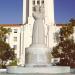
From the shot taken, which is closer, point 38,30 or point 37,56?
point 37,56

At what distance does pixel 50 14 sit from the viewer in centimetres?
11069

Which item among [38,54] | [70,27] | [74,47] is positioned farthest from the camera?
[70,27]

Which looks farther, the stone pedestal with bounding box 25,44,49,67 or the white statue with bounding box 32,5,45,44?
the white statue with bounding box 32,5,45,44

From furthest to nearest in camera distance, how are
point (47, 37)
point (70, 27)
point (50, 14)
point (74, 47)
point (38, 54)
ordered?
point (50, 14) → point (47, 37) → point (70, 27) → point (74, 47) → point (38, 54)

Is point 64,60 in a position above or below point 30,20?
below

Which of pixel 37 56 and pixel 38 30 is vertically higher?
pixel 38 30

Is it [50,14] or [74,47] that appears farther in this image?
[50,14]

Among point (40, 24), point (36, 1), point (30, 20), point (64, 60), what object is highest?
point (36, 1)

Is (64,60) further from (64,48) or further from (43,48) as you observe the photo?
(43,48)

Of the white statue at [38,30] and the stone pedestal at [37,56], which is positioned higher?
the white statue at [38,30]

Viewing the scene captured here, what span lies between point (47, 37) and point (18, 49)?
34.0ft

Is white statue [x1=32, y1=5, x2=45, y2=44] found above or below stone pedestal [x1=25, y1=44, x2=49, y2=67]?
above

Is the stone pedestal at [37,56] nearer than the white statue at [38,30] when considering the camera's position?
Yes

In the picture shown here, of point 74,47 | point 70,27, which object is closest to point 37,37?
point 74,47
